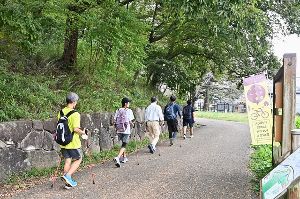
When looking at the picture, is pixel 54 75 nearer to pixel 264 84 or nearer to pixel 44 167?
pixel 44 167

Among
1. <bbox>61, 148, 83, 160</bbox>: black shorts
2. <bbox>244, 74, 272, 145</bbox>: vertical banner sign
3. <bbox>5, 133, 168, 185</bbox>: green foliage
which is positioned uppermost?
<bbox>244, 74, 272, 145</bbox>: vertical banner sign

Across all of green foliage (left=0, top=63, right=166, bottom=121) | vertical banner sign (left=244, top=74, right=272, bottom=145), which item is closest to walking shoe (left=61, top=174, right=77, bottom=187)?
green foliage (left=0, top=63, right=166, bottom=121)

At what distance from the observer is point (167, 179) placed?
7895mm

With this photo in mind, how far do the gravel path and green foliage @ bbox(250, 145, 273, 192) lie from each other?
197 millimetres

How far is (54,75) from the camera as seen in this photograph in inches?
471

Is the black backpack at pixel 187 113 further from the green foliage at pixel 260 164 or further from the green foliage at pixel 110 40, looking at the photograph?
the green foliage at pixel 260 164

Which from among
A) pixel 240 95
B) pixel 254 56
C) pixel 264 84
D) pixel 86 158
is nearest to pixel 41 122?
pixel 86 158

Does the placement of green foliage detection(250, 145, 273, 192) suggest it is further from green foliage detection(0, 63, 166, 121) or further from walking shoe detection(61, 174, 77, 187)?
green foliage detection(0, 63, 166, 121)

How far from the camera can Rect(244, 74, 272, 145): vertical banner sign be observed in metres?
A: 6.48

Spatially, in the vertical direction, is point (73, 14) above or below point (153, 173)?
above

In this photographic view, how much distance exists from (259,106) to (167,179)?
2498 mm

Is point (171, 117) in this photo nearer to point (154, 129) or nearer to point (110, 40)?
point (154, 129)

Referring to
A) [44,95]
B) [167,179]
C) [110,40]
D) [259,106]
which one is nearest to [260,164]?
[167,179]

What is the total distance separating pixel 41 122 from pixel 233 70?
16163mm
